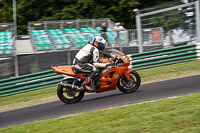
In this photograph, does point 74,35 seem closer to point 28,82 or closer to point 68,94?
point 28,82

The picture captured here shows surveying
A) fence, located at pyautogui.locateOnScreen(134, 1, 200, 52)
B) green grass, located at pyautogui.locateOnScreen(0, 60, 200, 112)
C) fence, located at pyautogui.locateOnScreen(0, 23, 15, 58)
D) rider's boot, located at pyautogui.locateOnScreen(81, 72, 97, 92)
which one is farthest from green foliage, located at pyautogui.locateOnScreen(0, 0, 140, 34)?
rider's boot, located at pyautogui.locateOnScreen(81, 72, 97, 92)

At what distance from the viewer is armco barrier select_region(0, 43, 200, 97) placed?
43.6ft

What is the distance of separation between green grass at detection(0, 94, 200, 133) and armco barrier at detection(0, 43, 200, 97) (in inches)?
278

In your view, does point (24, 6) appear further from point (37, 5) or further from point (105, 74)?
point (105, 74)

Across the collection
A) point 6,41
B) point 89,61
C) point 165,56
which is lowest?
point 89,61

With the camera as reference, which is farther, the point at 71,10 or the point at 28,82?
the point at 71,10

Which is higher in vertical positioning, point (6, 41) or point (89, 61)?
point (6, 41)

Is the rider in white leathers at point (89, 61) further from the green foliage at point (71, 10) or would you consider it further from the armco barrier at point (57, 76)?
the green foliage at point (71, 10)

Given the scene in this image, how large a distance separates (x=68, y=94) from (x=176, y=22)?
24.2 feet

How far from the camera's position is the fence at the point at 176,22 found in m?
13.2

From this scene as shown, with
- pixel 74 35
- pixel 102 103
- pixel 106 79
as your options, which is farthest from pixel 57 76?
pixel 102 103

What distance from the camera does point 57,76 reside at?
44.3 feet

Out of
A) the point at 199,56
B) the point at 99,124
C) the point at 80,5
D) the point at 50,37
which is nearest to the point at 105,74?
the point at 99,124

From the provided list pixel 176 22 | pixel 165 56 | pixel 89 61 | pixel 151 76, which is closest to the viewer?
pixel 89 61
